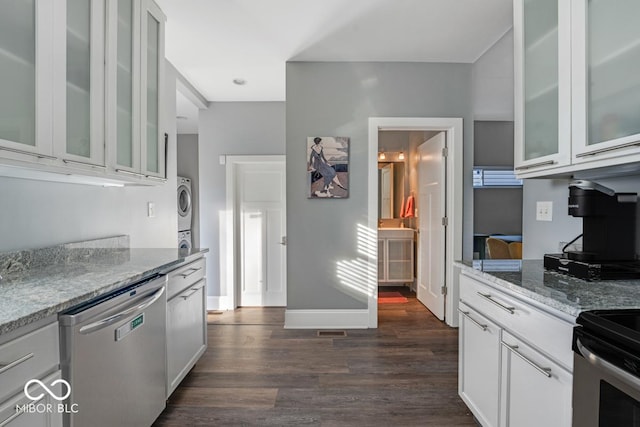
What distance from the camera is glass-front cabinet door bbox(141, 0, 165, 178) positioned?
7.27ft

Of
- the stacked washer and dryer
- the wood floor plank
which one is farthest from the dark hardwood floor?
the stacked washer and dryer

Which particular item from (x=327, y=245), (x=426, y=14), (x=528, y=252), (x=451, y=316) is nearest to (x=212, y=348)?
(x=327, y=245)

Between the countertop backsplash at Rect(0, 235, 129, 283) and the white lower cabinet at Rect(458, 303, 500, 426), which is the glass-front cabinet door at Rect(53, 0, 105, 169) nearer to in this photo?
the countertop backsplash at Rect(0, 235, 129, 283)

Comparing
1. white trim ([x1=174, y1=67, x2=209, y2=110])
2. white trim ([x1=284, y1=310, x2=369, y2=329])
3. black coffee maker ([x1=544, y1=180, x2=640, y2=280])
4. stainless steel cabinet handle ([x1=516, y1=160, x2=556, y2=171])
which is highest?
white trim ([x1=174, y1=67, x2=209, y2=110])

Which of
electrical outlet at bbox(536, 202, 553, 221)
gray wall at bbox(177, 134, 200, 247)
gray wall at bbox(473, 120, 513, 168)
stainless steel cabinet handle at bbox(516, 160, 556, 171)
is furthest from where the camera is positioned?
gray wall at bbox(177, 134, 200, 247)

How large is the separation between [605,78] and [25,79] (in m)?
2.44

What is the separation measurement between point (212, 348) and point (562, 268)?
2700 mm

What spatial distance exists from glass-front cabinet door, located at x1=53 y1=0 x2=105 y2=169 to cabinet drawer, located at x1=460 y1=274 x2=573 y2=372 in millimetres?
2137

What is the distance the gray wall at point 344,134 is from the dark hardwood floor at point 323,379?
20.5 inches

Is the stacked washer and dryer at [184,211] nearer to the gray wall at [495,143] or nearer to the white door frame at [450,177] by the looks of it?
the white door frame at [450,177]

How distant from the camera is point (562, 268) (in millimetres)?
1605

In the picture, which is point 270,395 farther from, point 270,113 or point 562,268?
point 270,113

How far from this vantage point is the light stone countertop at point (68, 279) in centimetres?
104

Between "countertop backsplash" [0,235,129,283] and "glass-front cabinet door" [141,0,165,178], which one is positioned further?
"glass-front cabinet door" [141,0,165,178]
